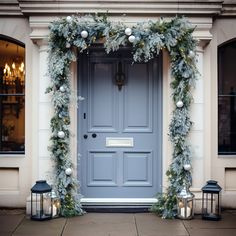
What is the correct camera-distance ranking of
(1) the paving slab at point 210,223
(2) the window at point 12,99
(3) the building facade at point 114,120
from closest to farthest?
(1) the paving slab at point 210,223 → (3) the building facade at point 114,120 → (2) the window at point 12,99

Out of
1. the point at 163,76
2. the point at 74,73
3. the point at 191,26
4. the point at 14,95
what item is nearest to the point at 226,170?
the point at 163,76

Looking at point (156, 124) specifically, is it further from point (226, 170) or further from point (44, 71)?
point (44, 71)

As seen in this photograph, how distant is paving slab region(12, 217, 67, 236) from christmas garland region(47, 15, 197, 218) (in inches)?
15.1

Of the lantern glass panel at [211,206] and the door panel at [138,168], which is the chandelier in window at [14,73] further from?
the lantern glass panel at [211,206]

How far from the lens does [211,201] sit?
7.89 m

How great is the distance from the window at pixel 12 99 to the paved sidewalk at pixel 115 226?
1219 mm

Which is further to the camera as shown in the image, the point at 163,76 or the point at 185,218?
the point at 163,76

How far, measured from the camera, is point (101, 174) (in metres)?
8.44

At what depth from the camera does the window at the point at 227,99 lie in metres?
8.56

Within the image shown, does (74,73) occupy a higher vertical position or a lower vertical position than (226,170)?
higher

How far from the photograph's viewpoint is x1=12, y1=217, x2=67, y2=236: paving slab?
6.99 m

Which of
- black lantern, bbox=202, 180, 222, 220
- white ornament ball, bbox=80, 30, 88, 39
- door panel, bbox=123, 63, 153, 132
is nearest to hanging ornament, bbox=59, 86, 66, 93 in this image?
white ornament ball, bbox=80, 30, 88, 39

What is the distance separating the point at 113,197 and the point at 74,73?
215 cm

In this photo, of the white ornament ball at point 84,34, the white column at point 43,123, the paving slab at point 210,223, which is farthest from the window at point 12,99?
the paving slab at point 210,223
